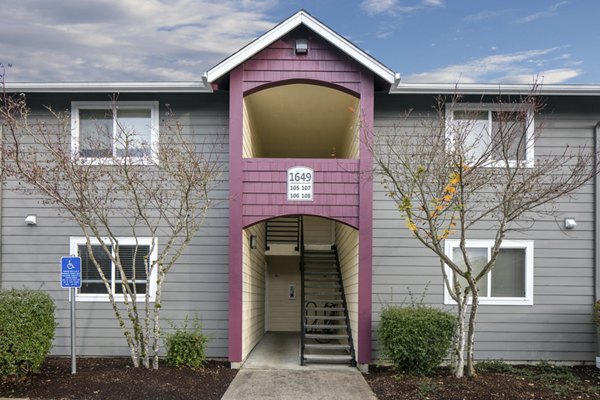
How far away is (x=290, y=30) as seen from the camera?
9.19 metres

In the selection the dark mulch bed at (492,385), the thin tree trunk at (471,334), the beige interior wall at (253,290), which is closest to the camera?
the dark mulch bed at (492,385)

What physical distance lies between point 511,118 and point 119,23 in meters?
8.67

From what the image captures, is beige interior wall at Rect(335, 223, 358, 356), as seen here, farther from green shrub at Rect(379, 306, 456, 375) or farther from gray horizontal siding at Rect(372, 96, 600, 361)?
green shrub at Rect(379, 306, 456, 375)

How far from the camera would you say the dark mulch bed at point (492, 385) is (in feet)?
24.7

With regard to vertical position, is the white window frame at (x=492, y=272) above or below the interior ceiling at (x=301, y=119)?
below

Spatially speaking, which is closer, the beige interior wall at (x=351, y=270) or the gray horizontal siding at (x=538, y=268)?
the beige interior wall at (x=351, y=270)

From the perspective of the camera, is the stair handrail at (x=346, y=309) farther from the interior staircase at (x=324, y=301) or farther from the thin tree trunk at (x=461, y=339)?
the thin tree trunk at (x=461, y=339)

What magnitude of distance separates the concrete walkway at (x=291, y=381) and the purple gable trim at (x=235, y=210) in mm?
674

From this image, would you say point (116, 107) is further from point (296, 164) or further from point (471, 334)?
point (471, 334)

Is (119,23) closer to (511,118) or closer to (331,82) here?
(331,82)

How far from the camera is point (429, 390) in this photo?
25.3 ft

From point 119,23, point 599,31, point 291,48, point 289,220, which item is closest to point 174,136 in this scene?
point 291,48

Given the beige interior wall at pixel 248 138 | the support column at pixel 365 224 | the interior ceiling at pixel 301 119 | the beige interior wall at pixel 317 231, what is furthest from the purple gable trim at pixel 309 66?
the beige interior wall at pixel 317 231

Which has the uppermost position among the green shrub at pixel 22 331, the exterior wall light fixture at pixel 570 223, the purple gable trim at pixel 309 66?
the purple gable trim at pixel 309 66
